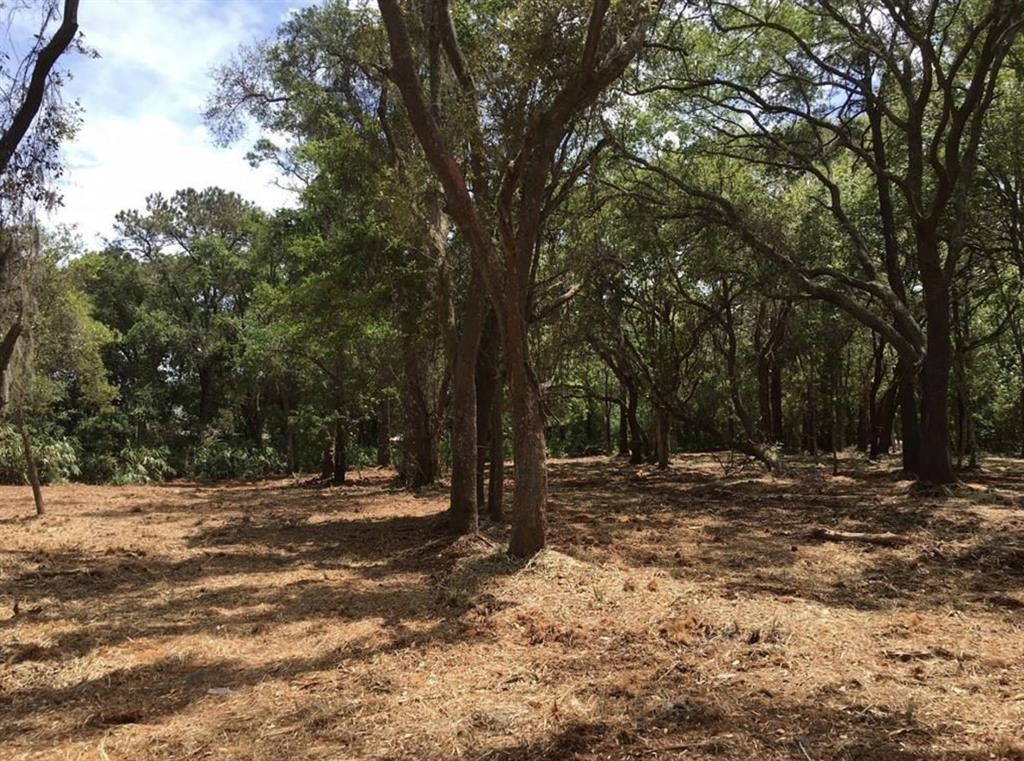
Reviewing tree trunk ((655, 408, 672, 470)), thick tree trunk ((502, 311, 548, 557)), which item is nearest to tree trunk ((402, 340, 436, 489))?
thick tree trunk ((502, 311, 548, 557))

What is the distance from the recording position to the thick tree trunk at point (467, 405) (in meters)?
9.45

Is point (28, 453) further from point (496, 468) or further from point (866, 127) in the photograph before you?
point (866, 127)

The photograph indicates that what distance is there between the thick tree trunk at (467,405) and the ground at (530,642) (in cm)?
61

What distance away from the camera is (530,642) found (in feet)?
18.2

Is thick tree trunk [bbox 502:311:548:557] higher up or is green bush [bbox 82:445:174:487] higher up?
thick tree trunk [bbox 502:311:548:557]

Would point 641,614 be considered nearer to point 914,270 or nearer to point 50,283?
point 50,283

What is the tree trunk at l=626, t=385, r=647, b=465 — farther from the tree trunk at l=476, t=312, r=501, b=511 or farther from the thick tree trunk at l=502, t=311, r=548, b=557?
the thick tree trunk at l=502, t=311, r=548, b=557

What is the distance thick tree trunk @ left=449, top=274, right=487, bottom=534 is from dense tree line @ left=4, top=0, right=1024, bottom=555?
0.11 feet

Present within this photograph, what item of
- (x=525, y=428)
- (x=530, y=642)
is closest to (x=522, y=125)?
(x=525, y=428)

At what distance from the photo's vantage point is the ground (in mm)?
3867

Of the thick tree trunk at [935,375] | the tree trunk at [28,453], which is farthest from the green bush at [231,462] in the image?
the thick tree trunk at [935,375]

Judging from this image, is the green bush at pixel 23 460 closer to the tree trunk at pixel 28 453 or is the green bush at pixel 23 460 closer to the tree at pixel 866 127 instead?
the tree trunk at pixel 28 453

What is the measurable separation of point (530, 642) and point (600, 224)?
34.0ft

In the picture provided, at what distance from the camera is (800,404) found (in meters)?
27.1
